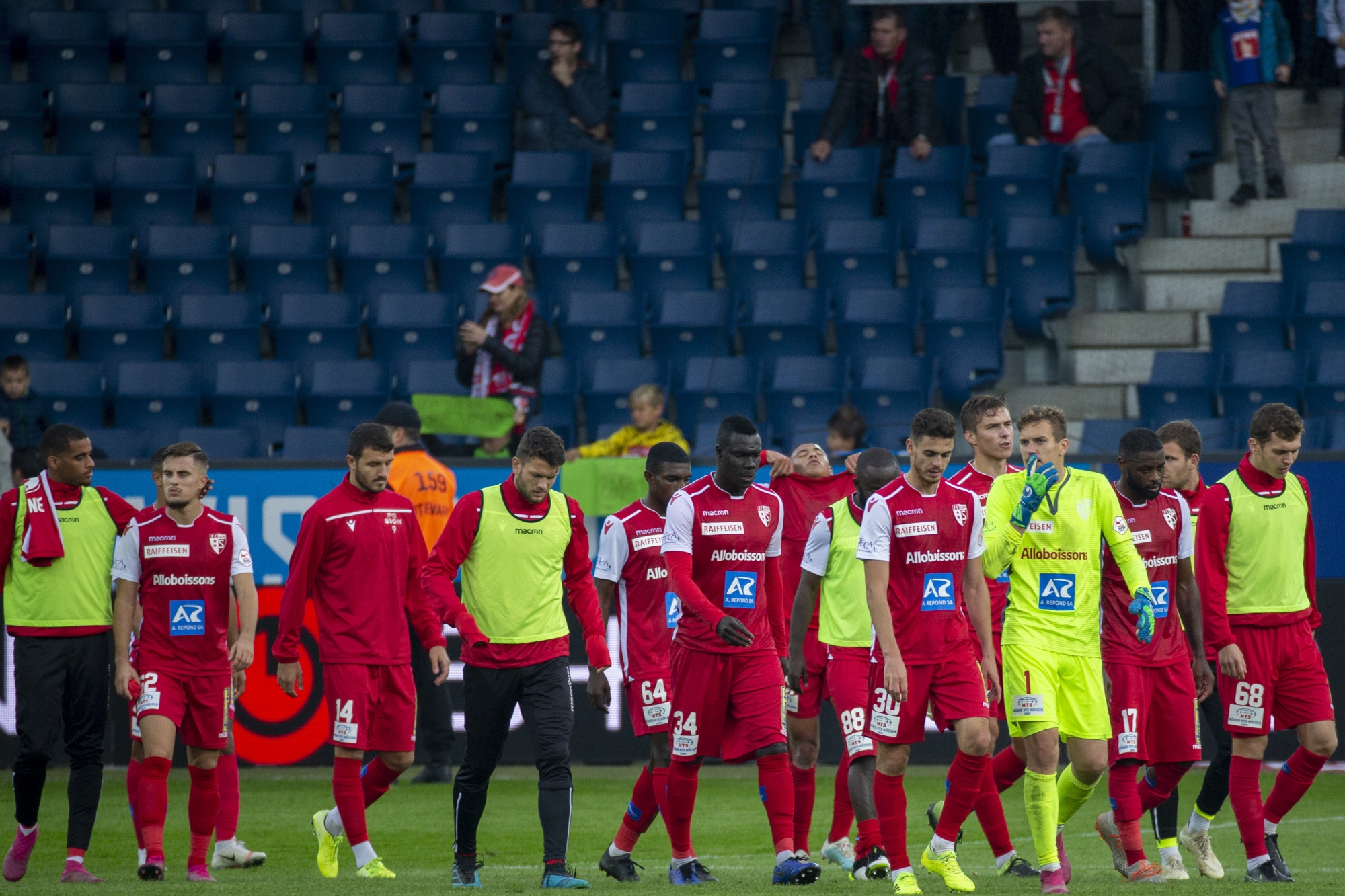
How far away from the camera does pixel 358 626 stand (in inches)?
326

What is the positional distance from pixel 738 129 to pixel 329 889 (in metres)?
11.2

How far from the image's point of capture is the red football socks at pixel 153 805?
8.23 meters

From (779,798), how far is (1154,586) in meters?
2.15

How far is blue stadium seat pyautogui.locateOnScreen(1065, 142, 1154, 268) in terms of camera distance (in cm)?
1611

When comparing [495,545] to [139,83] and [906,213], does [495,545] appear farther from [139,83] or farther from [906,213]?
[139,83]

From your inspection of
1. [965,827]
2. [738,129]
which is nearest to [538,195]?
[738,129]

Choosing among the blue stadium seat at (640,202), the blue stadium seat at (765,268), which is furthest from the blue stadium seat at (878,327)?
the blue stadium seat at (640,202)

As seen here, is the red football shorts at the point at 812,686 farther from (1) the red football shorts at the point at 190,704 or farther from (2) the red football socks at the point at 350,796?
(1) the red football shorts at the point at 190,704

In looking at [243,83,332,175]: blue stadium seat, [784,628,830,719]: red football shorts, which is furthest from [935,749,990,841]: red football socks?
[243,83,332,175]: blue stadium seat

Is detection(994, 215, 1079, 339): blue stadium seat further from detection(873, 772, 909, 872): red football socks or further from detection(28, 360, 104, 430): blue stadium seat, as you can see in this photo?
A: detection(873, 772, 909, 872): red football socks

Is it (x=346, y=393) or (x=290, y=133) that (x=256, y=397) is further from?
(x=290, y=133)

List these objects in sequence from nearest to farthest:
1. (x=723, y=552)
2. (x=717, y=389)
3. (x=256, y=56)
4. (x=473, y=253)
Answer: (x=723, y=552) < (x=717, y=389) < (x=473, y=253) < (x=256, y=56)

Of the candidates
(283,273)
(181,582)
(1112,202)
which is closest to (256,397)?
(283,273)

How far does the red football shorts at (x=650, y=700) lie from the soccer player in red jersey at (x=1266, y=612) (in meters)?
2.80
